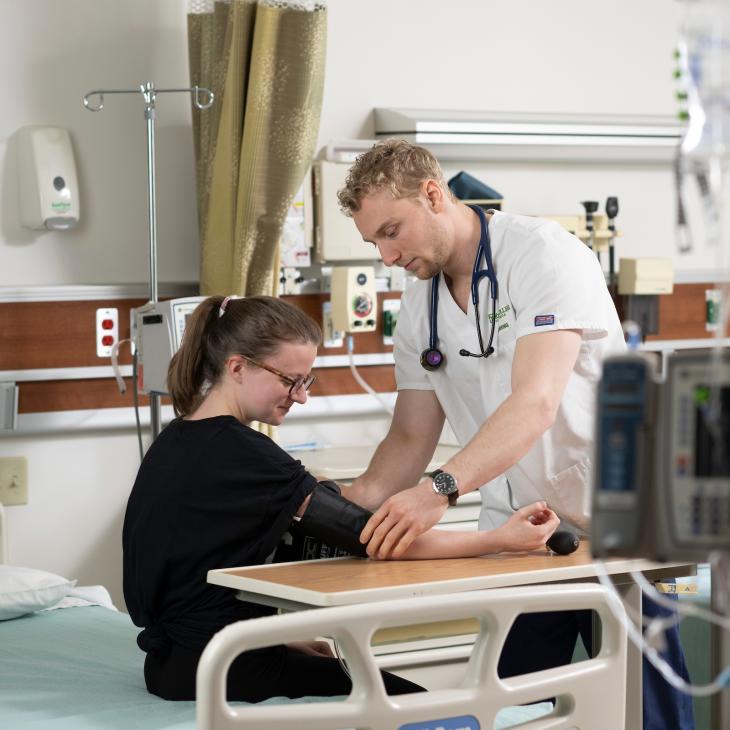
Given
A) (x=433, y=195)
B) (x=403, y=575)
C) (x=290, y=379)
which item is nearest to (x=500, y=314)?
(x=433, y=195)

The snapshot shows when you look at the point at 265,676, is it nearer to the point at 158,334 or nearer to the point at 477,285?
the point at 477,285

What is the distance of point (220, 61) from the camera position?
354 cm

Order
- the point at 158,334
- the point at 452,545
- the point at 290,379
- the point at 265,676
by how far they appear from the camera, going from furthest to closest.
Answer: the point at 158,334
the point at 290,379
the point at 452,545
the point at 265,676

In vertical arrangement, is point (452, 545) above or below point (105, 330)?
below

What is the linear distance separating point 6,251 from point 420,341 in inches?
61.8

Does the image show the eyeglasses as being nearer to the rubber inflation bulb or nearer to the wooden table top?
the wooden table top

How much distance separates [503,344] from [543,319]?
0.59 feet

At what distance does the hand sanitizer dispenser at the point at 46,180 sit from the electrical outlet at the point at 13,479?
27.9 inches

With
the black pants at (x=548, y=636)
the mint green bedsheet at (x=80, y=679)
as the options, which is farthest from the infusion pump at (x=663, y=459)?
the black pants at (x=548, y=636)

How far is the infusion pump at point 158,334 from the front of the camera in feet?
10.6

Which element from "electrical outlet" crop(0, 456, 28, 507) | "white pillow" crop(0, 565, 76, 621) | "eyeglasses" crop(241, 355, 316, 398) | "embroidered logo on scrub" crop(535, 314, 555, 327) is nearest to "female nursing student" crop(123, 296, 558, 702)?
"eyeglasses" crop(241, 355, 316, 398)

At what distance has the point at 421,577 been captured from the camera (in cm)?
191

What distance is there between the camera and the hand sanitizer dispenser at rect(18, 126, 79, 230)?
139 inches

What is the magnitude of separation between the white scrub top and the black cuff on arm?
468 millimetres
